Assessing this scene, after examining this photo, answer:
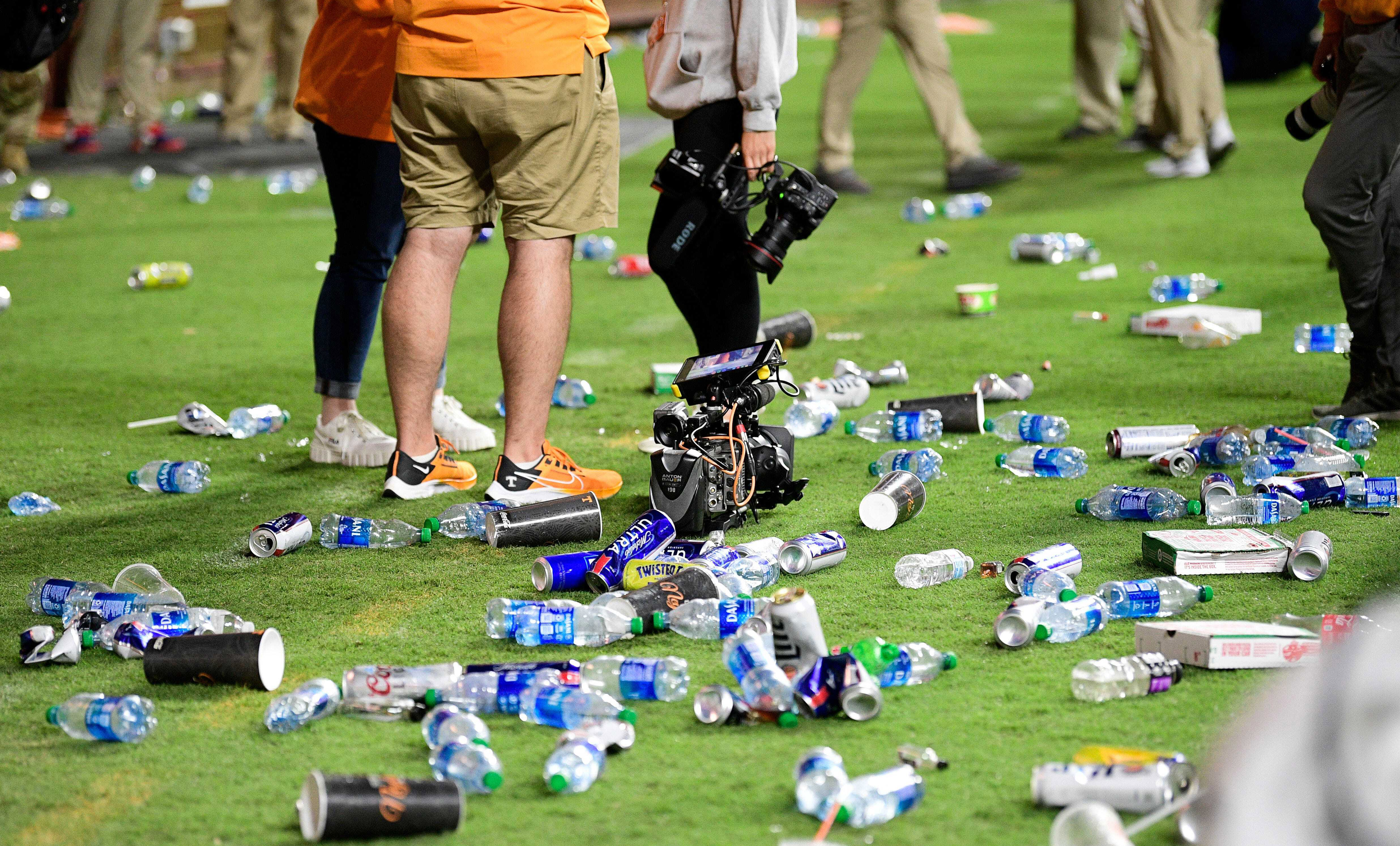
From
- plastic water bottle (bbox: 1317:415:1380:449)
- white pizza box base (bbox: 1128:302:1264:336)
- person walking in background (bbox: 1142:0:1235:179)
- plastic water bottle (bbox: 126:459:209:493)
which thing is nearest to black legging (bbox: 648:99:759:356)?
plastic water bottle (bbox: 126:459:209:493)

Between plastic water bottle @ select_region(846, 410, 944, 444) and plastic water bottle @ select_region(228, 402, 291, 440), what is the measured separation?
1911 millimetres

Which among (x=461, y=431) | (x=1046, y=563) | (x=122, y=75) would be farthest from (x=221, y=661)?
(x=122, y=75)

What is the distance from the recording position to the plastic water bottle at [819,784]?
214cm

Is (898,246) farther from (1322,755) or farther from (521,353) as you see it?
(1322,755)

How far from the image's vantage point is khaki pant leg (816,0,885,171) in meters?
8.66

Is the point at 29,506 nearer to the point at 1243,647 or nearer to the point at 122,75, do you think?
the point at 1243,647

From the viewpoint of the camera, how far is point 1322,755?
152 cm

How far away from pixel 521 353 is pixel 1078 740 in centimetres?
192

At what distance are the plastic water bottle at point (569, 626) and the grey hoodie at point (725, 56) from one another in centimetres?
151

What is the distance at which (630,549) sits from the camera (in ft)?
10.8

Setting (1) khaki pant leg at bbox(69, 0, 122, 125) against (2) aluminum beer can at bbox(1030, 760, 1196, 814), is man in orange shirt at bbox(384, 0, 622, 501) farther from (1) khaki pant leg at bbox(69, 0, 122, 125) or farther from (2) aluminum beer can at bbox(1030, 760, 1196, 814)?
(1) khaki pant leg at bbox(69, 0, 122, 125)

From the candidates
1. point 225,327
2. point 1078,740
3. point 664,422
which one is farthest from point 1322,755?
point 225,327

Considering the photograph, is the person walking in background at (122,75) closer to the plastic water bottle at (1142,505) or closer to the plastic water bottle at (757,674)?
the plastic water bottle at (1142,505)

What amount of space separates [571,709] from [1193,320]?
3.67 meters
